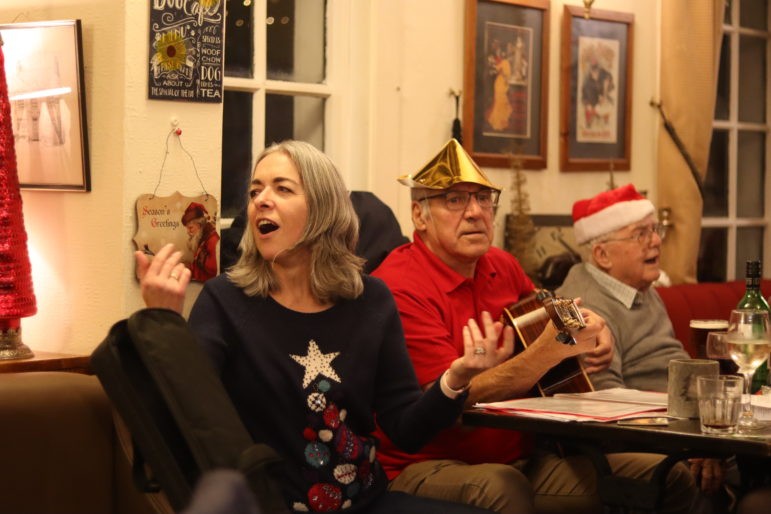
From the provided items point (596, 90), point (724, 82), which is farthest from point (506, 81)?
point (724, 82)

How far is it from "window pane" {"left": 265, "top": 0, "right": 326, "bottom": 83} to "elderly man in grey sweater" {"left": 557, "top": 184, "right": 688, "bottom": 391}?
3.73 ft

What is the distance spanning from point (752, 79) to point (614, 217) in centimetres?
238

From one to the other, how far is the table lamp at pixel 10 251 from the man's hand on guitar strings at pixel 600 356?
1.65 meters

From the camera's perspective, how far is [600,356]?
3.35m

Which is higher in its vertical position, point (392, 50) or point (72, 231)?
point (392, 50)

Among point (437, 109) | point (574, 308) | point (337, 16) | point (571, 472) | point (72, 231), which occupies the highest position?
point (337, 16)

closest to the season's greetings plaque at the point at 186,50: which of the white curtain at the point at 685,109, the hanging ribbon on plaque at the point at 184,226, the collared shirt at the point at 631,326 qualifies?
the hanging ribbon on plaque at the point at 184,226

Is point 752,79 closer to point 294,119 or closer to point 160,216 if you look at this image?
point 294,119

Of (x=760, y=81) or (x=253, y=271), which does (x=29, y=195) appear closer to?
(x=253, y=271)

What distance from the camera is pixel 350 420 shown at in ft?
8.54

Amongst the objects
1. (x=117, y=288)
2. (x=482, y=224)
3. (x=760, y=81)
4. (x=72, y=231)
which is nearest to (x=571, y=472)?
(x=482, y=224)

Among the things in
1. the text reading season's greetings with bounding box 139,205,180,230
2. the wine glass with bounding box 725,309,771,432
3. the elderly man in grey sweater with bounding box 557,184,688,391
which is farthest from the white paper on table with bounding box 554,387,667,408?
the text reading season's greetings with bounding box 139,205,180,230

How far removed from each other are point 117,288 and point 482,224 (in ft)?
3.60

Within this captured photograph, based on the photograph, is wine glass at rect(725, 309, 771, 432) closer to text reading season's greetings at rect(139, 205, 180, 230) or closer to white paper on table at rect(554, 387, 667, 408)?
white paper on table at rect(554, 387, 667, 408)
